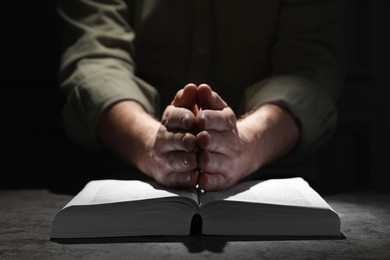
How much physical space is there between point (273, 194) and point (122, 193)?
225 millimetres

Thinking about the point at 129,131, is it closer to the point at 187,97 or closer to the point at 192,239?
the point at 187,97

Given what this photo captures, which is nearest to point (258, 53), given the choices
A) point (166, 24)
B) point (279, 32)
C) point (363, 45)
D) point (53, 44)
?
point (279, 32)

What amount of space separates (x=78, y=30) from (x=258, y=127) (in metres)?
0.57

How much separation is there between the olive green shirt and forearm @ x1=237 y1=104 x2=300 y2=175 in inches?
3.8

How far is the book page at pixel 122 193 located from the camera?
2.79 ft

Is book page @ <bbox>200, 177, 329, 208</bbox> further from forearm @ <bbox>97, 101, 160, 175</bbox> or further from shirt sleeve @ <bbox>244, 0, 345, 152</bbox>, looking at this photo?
shirt sleeve @ <bbox>244, 0, 345, 152</bbox>

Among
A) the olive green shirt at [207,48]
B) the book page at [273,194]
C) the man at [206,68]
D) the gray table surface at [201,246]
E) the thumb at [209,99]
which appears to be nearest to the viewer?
the gray table surface at [201,246]

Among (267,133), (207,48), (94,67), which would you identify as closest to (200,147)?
(267,133)

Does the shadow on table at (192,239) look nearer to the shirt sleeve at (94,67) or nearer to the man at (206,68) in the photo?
the man at (206,68)

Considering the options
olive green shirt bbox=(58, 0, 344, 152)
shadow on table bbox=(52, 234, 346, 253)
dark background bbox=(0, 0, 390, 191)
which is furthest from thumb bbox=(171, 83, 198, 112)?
dark background bbox=(0, 0, 390, 191)

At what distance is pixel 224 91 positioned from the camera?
1521mm

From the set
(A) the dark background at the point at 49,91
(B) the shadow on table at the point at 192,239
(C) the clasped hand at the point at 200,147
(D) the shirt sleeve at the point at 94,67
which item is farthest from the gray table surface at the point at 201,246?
(A) the dark background at the point at 49,91

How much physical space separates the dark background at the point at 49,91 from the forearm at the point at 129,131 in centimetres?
63

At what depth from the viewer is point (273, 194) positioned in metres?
0.89
